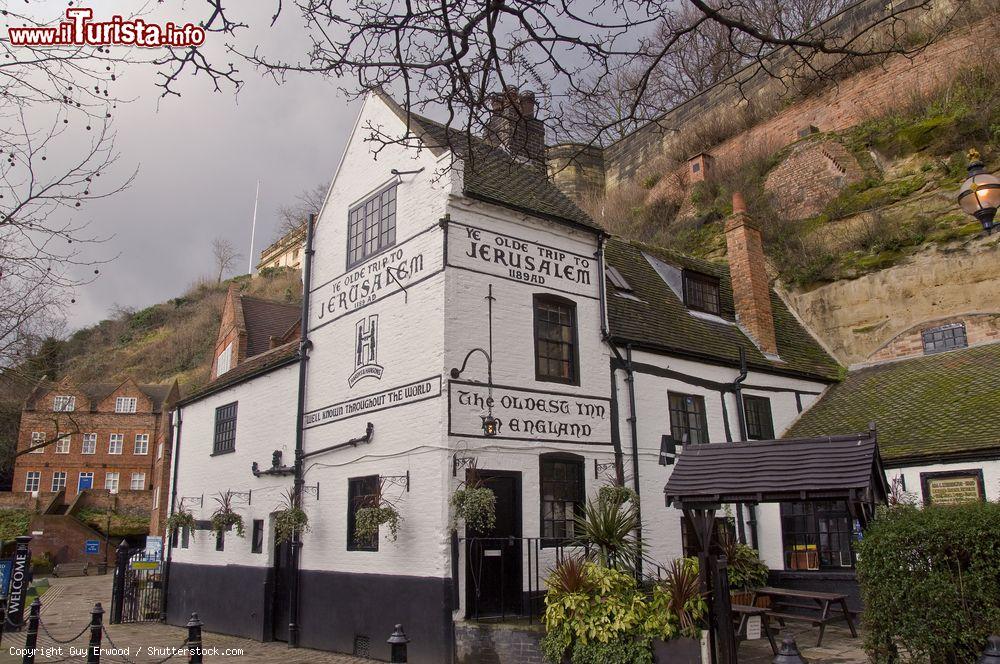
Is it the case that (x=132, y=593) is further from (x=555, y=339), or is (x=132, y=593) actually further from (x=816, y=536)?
(x=816, y=536)

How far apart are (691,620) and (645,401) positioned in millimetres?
6063

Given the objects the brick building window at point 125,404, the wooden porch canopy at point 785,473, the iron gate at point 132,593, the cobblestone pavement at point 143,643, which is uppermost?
the brick building window at point 125,404

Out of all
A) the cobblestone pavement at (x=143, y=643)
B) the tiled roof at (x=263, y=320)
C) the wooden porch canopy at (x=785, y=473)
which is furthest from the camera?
the tiled roof at (x=263, y=320)

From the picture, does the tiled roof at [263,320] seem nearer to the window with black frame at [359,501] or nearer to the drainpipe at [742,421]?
the window with black frame at [359,501]

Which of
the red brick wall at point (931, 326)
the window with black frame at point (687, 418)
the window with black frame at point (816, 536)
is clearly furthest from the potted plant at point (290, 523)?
the red brick wall at point (931, 326)

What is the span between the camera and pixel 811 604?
46.6ft

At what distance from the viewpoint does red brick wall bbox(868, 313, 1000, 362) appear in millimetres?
18094

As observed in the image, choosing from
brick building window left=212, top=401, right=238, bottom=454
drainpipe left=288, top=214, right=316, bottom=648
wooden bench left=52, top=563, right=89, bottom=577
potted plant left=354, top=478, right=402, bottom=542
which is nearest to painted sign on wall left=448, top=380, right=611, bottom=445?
potted plant left=354, top=478, right=402, bottom=542

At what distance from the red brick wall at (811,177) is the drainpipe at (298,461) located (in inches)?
681

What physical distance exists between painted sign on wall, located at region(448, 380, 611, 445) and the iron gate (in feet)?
36.0

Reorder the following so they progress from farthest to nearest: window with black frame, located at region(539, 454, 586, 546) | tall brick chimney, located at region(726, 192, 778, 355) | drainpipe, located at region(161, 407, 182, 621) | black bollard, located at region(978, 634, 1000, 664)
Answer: drainpipe, located at region(161, 407, 182, 621) < tall brick chimney, located at region(726, 192, 778, 355) < window with black frame, located at region(539, 454, 586, 546) < black bollard, located at region(978, 634, 1000, 664)

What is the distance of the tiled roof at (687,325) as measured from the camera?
607 inches

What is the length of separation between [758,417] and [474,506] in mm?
8777

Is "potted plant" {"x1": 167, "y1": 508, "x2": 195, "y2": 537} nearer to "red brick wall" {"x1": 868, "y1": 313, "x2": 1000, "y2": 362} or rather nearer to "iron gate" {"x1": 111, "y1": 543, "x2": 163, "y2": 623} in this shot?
"iron gate" {"x1": 111, "y1": 543, "x2": 163, "y2": 623}
